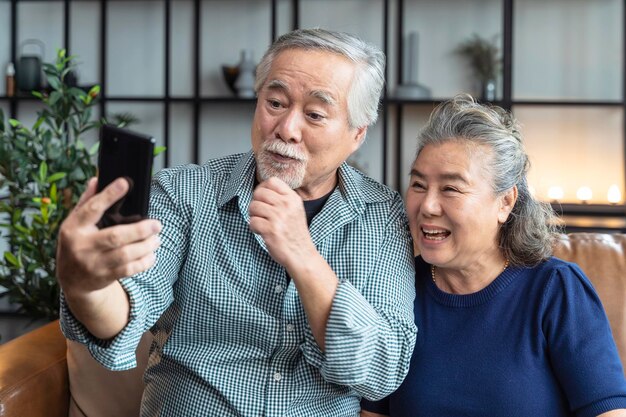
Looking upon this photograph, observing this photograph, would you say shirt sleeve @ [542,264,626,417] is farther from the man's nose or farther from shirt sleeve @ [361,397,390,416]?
the man's nose

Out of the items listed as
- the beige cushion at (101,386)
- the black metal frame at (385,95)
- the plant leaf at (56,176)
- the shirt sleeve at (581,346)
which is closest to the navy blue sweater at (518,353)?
the shirt sleeve at (581,346)

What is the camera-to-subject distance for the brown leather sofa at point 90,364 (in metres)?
1.95

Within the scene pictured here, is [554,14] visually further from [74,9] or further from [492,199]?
[492,199]

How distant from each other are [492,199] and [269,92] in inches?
20.8

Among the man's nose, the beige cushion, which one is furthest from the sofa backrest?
the beige cushion

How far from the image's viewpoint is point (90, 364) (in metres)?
2.05

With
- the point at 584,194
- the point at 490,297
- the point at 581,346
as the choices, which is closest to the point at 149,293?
the point at 490,297

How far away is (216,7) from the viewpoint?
18.5ft

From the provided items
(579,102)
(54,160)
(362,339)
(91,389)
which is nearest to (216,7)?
(579,102)

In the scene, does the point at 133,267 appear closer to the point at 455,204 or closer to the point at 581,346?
the point at 455,204

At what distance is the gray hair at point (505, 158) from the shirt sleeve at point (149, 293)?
563mm

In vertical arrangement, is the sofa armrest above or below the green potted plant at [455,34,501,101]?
below

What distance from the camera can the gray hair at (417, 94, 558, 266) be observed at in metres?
1.78

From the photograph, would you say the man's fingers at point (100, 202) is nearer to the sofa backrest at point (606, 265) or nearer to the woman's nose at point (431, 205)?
the woman's nose at point (431, 205)
